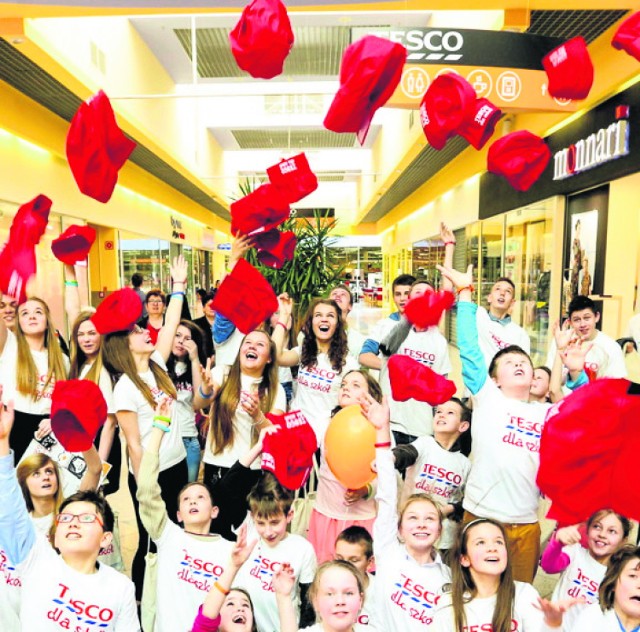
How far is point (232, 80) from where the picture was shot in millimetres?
12516

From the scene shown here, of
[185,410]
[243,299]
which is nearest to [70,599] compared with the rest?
[185,410]

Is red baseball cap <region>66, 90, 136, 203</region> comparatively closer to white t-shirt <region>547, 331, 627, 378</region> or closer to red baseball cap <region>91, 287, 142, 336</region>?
red baseball cap <region>91, 287, 142, 336</region>

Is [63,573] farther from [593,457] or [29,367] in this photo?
[593,457]

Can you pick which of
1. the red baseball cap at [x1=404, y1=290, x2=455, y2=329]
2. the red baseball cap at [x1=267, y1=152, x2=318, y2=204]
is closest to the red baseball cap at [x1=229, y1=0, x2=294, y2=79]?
the red baseball cap at [x1=267, y1=152, x2=318, y2=204]

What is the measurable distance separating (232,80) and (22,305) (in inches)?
421

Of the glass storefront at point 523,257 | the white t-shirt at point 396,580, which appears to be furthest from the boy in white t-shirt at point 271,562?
the glass storefront at point 523,257

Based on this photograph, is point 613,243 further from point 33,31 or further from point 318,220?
point 33,31

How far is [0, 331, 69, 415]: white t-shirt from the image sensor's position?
9.32ft

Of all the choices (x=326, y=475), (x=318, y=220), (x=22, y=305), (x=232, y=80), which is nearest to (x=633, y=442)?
(x=326, y=475)

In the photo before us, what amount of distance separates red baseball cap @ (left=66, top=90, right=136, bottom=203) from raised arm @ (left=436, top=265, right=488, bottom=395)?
5.49ft

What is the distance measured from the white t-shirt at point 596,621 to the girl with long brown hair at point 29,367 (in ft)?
7.63

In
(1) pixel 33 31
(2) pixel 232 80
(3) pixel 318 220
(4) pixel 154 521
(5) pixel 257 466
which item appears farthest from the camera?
(2) pixel 232 80

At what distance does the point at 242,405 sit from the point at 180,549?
73 centimetres

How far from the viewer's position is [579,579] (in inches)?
85.0
